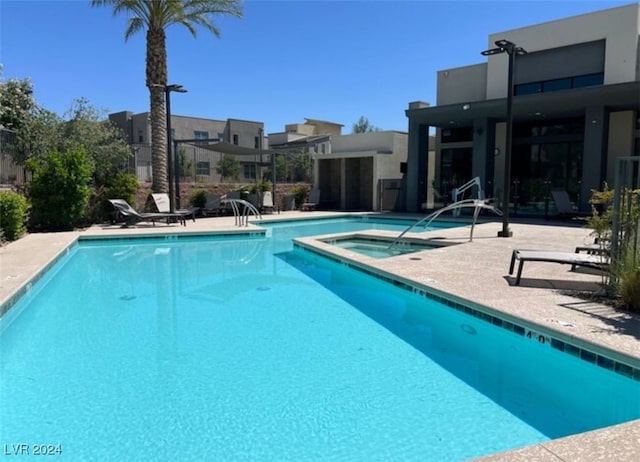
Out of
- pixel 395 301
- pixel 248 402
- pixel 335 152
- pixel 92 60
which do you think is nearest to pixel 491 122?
pixel 335 152

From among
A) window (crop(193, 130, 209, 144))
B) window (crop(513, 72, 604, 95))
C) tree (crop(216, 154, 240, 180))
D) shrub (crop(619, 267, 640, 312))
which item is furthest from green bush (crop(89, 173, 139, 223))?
window (crop(193, 130, 209, 144))

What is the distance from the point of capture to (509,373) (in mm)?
4250

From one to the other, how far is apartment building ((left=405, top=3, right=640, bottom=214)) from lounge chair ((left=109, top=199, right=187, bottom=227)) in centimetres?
980

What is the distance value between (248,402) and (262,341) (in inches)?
54.5

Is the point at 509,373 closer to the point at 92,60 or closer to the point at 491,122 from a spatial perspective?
the point at 491,122

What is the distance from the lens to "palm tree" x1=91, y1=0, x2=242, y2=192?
50.5 feet

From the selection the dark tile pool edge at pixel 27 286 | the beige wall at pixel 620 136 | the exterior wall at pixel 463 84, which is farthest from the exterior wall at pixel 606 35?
the dark tile pool edge at pixel 27 286

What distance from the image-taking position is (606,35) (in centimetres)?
1636

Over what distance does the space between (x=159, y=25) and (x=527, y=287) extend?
14984 millimetres

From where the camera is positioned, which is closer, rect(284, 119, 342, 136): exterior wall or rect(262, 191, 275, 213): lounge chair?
rect(262, 191, 275, 213): lounge chair

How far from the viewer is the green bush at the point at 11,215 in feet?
34.8

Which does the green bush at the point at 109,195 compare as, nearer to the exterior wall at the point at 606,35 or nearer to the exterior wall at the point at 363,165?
the exterior wall at the point at 363,165

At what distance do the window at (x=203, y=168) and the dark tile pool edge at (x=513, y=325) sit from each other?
17161 millimetres

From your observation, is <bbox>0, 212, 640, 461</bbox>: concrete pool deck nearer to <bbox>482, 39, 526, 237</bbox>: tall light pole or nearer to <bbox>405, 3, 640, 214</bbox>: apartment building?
<bbox>482, 39, 526, 237</bbox>: tall light pole
